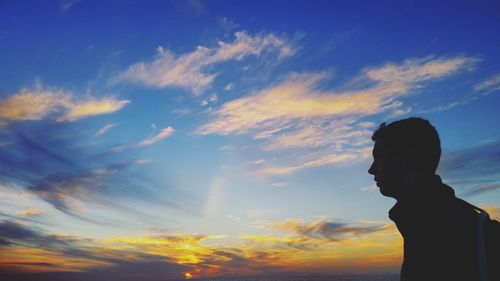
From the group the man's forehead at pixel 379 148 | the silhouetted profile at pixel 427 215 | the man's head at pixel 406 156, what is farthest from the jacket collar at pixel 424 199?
the man's forehead at pixel 379 148

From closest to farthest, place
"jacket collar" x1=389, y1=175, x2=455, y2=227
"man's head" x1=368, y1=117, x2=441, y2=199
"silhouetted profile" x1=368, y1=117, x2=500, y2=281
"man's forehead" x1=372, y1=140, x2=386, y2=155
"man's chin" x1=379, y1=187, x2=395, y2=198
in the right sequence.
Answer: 1. "silhouetted profile" x1=368, y1=117, x2=500, y2=281
2. "jacket collar" x1=389, y1=175, x2=455, y2=227
3. "man's head" x1=368, y1=117, x2=441, y2=199
4. "man's chin" x1=379, y1=187, x2=395, y2=198
5. "man's forehead" x1=372, y1=140, x2=386, y2=155

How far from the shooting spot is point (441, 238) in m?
2.60

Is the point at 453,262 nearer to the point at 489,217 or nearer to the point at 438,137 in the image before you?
the point at 489,217

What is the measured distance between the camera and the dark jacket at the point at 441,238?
2400mm

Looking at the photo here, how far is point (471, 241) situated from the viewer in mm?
2428

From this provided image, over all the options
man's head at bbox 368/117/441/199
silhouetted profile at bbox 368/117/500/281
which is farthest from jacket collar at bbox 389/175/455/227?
man's head at bbox 368/117/441/199

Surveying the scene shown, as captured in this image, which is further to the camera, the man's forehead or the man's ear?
the man's forehead

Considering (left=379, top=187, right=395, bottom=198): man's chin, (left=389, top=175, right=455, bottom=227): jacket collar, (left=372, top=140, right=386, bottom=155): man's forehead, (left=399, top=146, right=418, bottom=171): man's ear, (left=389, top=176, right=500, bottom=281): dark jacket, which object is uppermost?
(left=372, top=140, right=386, bottom=155): man's forehead

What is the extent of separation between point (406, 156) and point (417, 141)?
0.51ft

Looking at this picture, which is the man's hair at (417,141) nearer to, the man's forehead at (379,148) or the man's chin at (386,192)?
the man's forehead at (379,148)

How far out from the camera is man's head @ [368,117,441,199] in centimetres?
310

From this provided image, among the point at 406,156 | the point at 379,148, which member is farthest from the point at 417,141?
the point at 379,148

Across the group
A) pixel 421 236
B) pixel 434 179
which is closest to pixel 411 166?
pixel 434 179

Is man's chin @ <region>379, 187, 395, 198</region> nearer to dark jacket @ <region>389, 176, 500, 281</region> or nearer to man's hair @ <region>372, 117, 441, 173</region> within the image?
dark jacket @ <region>389, 176, 500, 281</region>
